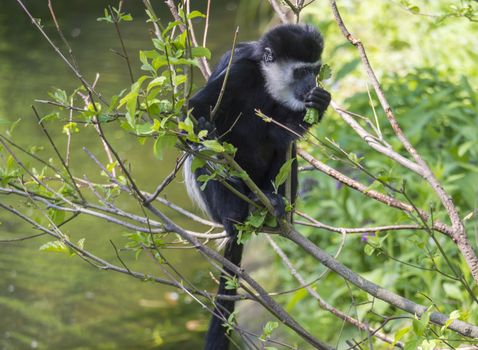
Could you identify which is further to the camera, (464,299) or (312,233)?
(312,233)

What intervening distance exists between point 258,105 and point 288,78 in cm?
25

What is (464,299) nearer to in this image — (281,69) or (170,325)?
(281,69)

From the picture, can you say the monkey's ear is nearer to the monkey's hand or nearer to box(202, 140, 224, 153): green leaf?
the monkey's hand

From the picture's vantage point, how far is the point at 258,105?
363 centimetres

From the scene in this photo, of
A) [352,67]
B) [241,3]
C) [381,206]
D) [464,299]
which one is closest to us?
[464,299]

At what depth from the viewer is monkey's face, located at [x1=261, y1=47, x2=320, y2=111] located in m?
3.42

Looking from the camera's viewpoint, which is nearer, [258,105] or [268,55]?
Result: [268,55]

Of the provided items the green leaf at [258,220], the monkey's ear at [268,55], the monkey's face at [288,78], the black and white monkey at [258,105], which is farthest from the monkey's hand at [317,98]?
the green leaf at [258,220]

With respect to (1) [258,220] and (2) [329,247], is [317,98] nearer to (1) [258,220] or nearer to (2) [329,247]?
(1) [258,220]

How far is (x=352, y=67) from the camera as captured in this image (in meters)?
6.18

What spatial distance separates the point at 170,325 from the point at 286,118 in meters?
2.67

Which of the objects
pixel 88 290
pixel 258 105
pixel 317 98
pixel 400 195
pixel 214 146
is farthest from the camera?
pixel 88 290

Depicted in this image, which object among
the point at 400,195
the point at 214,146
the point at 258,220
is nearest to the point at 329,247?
the point at 400,195

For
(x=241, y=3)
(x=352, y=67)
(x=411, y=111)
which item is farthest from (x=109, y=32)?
(x=411, y=111)
